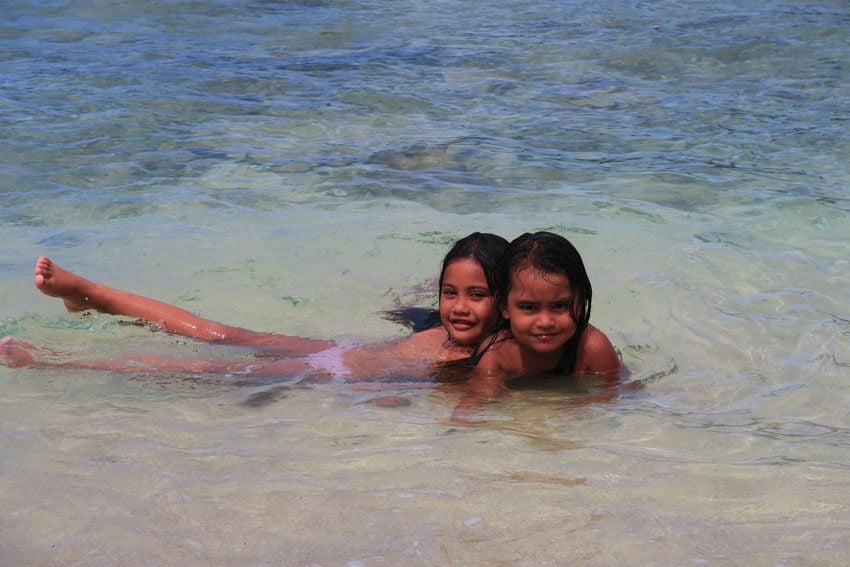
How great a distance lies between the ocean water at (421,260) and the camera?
107 inches

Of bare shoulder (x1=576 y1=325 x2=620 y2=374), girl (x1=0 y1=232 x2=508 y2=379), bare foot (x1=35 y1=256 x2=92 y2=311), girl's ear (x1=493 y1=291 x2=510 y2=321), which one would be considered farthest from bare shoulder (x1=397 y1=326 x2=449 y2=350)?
bare foot (x1=35 y1=256 x2=92 y2=311)

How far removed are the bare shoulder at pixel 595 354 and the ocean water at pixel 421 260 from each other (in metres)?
0.14

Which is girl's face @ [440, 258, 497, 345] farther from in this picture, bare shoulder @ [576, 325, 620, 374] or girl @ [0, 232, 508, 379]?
bare shoulder @ [576, 325, 620, 374]

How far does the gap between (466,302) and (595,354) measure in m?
0.61

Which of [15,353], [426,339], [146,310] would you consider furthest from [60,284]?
[426,339]

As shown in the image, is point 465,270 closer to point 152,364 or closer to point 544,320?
point 544,320

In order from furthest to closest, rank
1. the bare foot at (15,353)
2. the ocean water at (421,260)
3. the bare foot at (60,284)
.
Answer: the bare foot at (60,284)
the bare foot at (15,353)
the ocean water at (421,260)

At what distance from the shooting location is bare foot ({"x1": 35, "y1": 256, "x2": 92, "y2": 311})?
466cm

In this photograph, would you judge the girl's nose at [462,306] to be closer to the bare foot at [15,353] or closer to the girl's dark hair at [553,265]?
the girl's dark hair at [553,265]

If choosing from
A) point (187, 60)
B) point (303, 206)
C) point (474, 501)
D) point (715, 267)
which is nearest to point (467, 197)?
point (303, 206)

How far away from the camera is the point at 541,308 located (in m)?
4.02

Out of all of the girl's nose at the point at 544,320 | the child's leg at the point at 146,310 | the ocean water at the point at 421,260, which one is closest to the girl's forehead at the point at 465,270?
the girl's nose at the point at 544,320

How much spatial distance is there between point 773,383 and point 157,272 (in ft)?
11.1

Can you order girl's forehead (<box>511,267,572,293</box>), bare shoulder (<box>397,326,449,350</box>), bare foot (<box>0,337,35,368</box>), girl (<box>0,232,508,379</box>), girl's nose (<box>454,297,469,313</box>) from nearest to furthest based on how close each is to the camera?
1. girl's forehead (<box>511,267,572,293</box>)
2. bare foot (<box>0,337,35,368</box>)
3. girl (<box>0,232,508,379</box>)
4. girl's nose (<box>454,297,469,313</box>)
5. bare shoulder (<box>397,326,449,350</box>)
